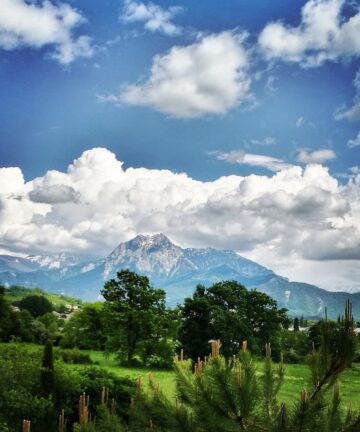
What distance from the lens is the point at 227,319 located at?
149 feet

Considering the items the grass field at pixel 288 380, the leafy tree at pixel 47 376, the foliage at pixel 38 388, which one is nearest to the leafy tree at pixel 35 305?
the grass field at pixel 288 380

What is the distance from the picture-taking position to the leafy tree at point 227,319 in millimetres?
44812

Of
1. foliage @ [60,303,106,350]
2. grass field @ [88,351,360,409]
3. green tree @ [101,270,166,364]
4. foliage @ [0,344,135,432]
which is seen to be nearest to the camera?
foliage @ [0,344,135,432]

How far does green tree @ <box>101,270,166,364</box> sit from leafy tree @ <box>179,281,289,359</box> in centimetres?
331

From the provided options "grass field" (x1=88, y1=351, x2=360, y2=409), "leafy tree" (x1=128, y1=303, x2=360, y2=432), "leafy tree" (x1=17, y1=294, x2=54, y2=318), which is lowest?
"grass field" (x1=88, y1=351, x2=360, y2=409)

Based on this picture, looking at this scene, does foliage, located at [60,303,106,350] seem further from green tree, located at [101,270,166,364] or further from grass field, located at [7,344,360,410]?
green tree, located at [101,270,166,364]

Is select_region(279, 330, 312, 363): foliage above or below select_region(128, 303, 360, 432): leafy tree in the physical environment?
below

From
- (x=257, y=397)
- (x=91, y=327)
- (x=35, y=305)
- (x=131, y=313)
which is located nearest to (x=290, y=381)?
(x=131, y=313)

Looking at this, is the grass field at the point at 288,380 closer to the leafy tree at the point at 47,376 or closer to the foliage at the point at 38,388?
the foliage at the point at 38,388

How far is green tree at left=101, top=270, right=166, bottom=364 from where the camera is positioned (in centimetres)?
4828

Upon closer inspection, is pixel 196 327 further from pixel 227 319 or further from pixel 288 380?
pixel 288 380

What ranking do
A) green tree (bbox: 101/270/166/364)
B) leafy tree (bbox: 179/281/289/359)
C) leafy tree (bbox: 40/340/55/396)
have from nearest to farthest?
leafy tree (bbox: 40/340/55/396)
leafy tree (bbox: 179/281/289/359)
green tree (bbox: 101/270/166/364)

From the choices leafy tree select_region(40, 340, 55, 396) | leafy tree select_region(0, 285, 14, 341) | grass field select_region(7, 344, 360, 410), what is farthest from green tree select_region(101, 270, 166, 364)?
leafy tree select_region(40, 340, 55, 396)

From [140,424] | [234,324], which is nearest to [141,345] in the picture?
[234,324]
